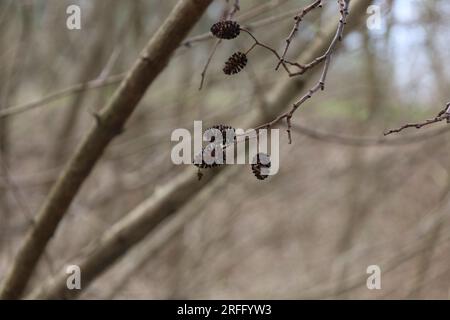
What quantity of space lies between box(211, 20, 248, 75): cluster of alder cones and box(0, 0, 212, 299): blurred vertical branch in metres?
0.24

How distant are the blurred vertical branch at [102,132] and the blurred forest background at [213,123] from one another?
2.80 ft

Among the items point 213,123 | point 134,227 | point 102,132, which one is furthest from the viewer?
point 213,123

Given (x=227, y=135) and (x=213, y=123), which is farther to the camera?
(x=213, y=123)

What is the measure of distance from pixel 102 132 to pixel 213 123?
68.5 inches

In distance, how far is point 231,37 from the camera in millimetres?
783

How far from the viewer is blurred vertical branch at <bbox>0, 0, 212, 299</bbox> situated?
106 cm

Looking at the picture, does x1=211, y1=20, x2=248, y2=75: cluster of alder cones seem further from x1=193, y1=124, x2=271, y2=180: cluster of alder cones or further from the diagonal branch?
the diagonal branch

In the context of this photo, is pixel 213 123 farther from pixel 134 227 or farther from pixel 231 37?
pixel 231 37

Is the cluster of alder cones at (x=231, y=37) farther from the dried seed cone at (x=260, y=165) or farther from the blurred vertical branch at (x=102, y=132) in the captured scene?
the blurred vertical branch at (x=102, y=132)

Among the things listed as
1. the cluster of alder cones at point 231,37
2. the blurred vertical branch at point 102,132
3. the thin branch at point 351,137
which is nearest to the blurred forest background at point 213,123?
the thin branch at point 351,137

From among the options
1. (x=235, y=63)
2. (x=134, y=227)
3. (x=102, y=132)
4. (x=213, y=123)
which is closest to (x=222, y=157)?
(x=235, y=63)

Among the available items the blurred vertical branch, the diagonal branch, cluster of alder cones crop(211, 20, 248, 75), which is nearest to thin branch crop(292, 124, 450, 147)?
the diagonal branch
